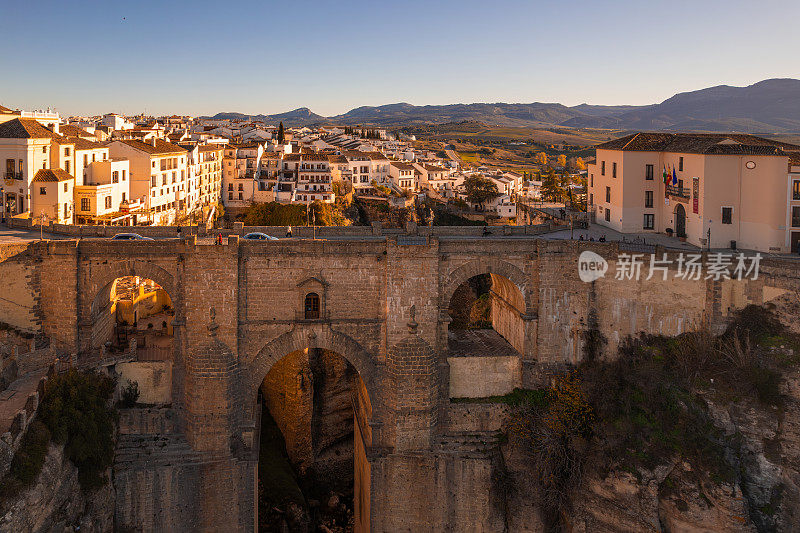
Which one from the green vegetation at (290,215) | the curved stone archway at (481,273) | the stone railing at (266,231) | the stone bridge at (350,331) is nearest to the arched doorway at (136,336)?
the stone bridge at (350,331)

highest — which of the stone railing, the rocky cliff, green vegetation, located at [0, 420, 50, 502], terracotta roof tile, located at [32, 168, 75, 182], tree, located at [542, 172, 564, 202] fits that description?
tree, located at [542, 172, 564, 202]

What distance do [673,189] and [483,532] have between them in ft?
63.4

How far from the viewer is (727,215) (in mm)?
30203

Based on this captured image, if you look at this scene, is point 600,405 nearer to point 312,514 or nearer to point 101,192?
point 312,514

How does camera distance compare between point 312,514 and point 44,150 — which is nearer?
point 312,514

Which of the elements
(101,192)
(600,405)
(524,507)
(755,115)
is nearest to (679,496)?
(600,405)

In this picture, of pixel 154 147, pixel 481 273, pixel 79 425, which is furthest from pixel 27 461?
pixel 154 147

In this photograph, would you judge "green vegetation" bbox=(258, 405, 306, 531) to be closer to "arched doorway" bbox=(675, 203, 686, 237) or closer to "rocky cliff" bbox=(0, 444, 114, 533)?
"rocky cliff" bbox=(0, 444, 114, 533)

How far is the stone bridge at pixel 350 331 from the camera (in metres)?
24.8

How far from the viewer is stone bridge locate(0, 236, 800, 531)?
24.8 metres

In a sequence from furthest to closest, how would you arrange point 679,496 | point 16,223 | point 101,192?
1. point 101,192
2. point 16,223
3. point 679,496

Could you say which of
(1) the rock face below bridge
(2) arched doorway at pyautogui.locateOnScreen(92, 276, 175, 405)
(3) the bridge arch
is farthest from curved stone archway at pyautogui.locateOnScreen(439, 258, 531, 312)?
(2) arched doorway at pyautogui.locateOnScreen(92, 276, 175, 405)

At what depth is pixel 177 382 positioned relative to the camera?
25562 mm

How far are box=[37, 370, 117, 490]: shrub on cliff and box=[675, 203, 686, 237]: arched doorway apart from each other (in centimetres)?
2774
